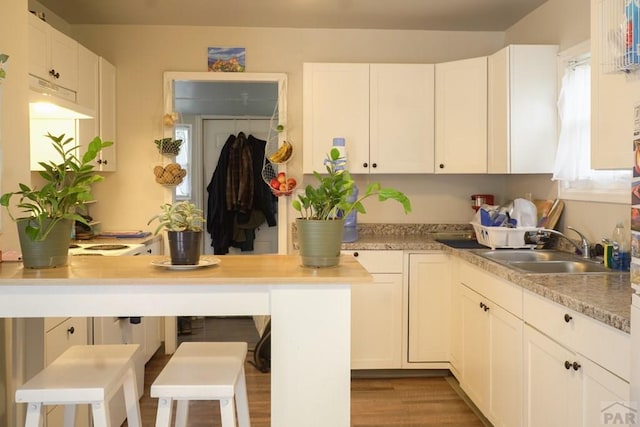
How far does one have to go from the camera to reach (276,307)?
5.15ft

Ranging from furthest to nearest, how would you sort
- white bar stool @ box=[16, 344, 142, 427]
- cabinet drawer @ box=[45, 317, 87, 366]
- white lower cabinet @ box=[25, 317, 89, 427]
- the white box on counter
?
the white box on counter
cabinet drawer @ box=[45, 317, 87, 366]
white lower cabinet @ box=[25, 317, 89, 427]
white bar stool @ box=[16, 344, 142, 427]

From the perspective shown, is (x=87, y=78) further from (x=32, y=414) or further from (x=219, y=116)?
(x=32, y=414)

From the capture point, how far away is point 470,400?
3115 mm

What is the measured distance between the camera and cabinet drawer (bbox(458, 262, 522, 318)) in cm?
234

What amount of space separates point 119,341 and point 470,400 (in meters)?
2.02

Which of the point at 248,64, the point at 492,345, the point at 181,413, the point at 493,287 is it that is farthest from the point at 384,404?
the point at 248,64

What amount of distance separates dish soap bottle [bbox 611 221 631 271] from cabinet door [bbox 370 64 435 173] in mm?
1462

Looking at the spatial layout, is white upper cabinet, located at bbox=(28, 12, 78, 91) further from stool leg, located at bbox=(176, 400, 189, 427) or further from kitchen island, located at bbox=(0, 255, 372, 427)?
stool leg, located at bbox=(176, 400, 189, 427)

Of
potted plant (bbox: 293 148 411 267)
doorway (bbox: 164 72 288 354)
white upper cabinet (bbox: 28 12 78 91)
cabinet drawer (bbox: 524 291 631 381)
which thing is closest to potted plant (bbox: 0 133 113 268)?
potted plant (bbox: 293 148 411 267)

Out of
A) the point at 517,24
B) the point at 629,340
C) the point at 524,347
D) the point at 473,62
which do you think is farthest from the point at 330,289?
the point at 517,24

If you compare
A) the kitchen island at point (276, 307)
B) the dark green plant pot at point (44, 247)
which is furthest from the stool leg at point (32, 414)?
the dark green plant pot at point (44, 247)

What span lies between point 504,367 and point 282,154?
82.8 inches

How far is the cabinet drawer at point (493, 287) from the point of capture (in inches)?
92.1

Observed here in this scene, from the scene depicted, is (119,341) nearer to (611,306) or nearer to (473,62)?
(611,306)
